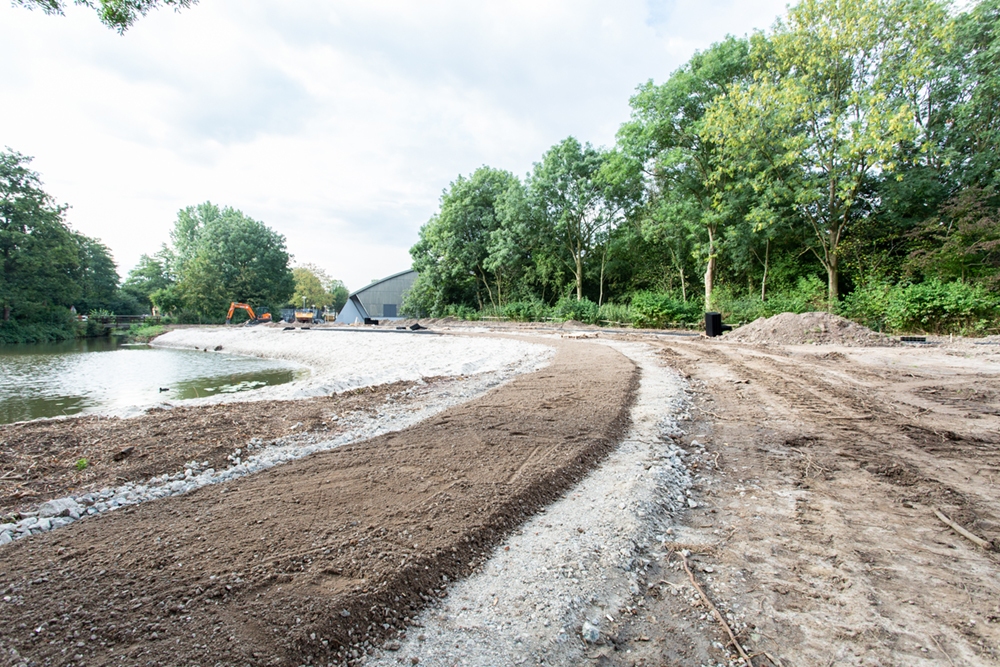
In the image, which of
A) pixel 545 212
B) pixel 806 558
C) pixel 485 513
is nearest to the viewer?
pixel 806 558

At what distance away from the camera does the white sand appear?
8453 mm

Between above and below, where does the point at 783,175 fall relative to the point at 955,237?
above

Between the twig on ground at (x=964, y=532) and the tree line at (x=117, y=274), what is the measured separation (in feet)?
149

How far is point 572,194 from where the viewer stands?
87.8 feet

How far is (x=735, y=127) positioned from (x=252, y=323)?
40.6 metres

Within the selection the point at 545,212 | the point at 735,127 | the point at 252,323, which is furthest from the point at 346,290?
the point at 735,127

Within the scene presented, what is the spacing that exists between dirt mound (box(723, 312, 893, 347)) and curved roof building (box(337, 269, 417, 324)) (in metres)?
35.2

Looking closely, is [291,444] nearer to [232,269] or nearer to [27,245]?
[27,245]

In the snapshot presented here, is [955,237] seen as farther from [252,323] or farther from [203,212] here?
[203,212]

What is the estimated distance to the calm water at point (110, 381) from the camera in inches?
350

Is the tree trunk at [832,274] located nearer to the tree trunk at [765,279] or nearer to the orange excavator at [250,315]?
the tree trunk at [765,279]

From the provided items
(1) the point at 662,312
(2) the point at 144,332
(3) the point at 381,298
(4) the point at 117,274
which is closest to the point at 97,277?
(4) the point at 117,274

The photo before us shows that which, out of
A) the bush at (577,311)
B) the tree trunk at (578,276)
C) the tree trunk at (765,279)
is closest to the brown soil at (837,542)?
the tree trunk at (765,279)

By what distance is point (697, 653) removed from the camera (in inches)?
67.0
